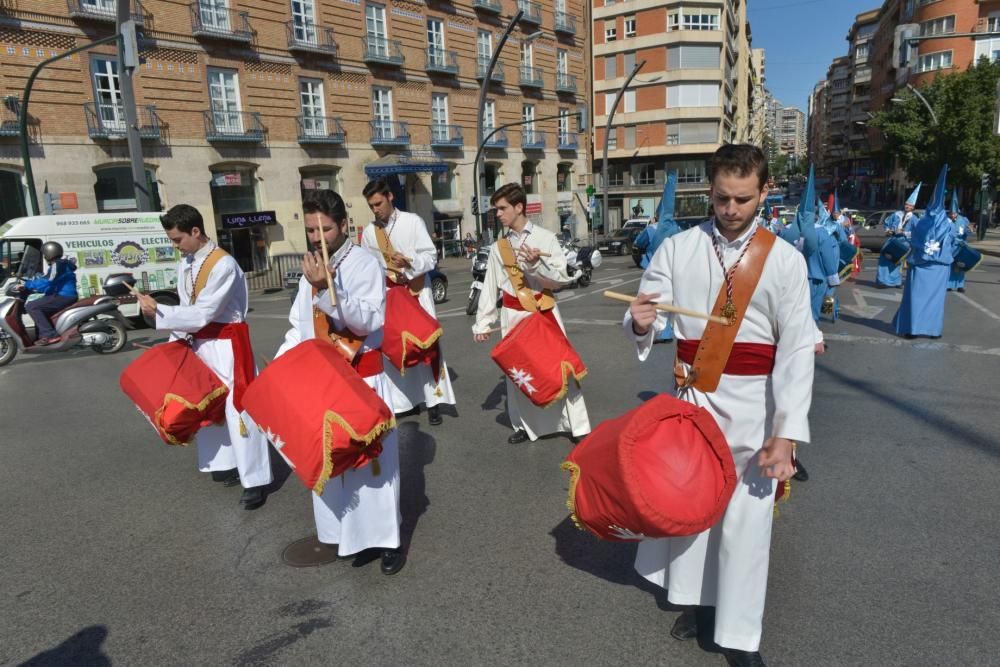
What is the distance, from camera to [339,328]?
11.6ft

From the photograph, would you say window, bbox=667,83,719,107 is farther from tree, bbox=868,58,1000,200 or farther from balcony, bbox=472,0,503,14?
balcony, bbox=472,0,503,14

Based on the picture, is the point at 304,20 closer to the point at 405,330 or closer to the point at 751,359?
the point at 405,330

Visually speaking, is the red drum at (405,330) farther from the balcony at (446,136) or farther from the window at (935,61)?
the window at (935,61)

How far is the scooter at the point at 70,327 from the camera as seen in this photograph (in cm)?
1020

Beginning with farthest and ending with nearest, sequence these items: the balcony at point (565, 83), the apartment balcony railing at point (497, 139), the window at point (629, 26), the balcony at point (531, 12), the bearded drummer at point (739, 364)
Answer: the window at point (629, 26) < the balcony at point (565, 83) < the balcony at point (531, 12) < the apartment balcony railing at point (497, 139) < the bearded drummer at point (739, 364)

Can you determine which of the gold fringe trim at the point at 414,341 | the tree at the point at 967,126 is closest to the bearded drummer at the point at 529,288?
the gold fringe trim at the point at 414,341

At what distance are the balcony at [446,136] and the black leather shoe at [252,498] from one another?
27684 mm

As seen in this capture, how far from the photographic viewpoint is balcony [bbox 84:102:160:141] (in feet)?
65.0

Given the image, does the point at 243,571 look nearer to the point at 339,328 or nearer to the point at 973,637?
the point at 339,328

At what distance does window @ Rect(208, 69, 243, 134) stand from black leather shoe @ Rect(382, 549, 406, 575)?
73.5 ft

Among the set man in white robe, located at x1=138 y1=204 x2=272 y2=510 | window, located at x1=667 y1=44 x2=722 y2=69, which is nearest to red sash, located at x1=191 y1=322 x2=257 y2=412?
man in white robe, located at x1=138 y1=204 x2=272 y2=510

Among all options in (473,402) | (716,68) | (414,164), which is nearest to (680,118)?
(716,68)

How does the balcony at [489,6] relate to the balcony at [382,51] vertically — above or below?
above

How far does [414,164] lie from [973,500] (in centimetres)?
2543
